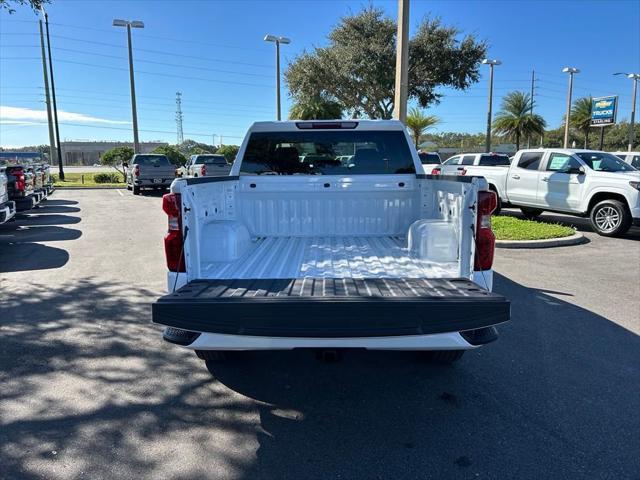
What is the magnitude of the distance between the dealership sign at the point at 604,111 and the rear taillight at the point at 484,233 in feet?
120

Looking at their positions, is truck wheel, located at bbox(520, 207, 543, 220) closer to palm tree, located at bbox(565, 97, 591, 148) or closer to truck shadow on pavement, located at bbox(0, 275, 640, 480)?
truck shadow on pavement, located at bbox(0, 275, 640, 480)

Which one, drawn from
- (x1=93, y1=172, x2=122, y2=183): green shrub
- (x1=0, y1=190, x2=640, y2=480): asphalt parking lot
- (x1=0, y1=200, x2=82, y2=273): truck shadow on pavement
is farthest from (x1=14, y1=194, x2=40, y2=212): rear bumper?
(x1=93, y1=172, x2=122, y2=183): green shrub

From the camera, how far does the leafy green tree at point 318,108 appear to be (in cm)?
2820

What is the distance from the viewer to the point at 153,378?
395 cm

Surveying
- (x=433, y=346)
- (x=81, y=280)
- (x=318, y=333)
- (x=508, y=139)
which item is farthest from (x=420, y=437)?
(x=508, y=139)

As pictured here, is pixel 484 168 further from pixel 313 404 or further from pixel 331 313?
pixel 331 313

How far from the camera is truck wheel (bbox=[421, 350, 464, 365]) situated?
3951 millimetres

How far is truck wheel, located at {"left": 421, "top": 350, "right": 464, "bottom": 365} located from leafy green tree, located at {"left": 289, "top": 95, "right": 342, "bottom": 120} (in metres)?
25.1

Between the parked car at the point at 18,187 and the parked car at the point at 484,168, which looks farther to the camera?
the parked car at the point at 484,168

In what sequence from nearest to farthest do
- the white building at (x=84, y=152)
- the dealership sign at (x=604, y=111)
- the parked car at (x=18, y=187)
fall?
the parked car at (x=18, y=187) < the dealership sign at (x=604, y=111) < the white building at (x=84, y=152)

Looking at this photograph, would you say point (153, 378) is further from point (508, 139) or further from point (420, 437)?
Answer: point (508, 139)

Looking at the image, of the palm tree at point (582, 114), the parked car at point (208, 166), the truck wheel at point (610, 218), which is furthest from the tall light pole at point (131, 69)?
the palm tree at point (582, 114)

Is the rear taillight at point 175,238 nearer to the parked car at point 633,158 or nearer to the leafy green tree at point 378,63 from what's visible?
the parked car at point 633,158

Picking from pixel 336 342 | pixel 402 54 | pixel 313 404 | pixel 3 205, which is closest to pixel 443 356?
pixel 313 404
